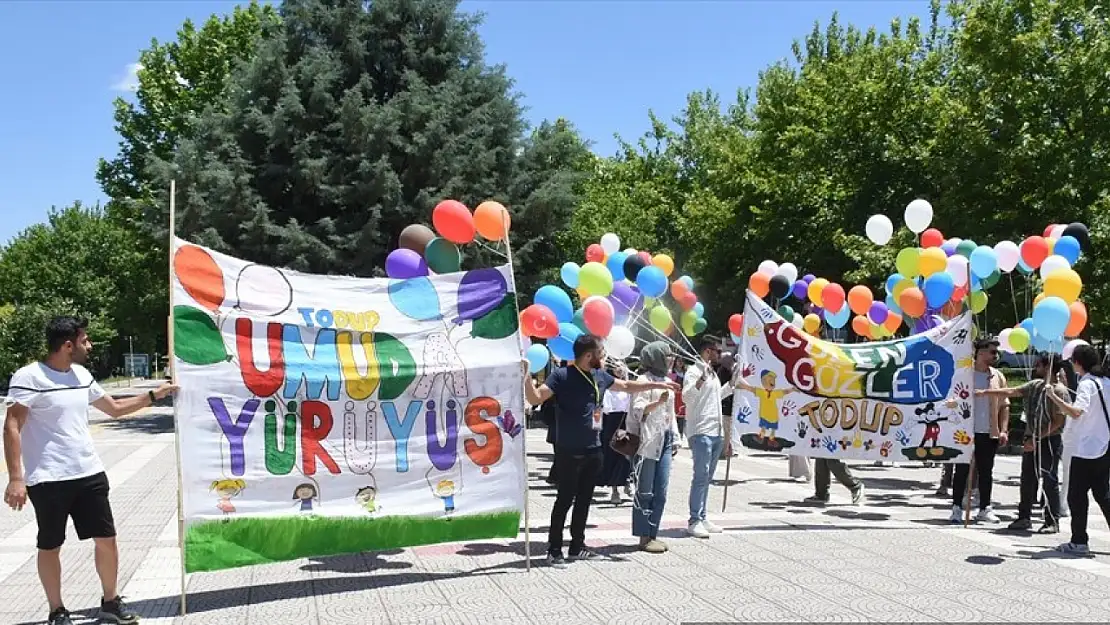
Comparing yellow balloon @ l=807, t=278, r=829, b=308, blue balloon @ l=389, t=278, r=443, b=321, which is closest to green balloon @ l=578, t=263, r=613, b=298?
blue balloon @ l=389, t=278, r=443, b=321

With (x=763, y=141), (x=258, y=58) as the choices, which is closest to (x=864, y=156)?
Result: (x=763, y=141)

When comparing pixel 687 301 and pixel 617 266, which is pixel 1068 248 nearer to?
pixel 687 301

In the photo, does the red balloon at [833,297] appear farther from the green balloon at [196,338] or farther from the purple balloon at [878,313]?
the green balloon at [196,338]

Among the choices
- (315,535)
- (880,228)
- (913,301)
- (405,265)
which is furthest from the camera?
(880,228)

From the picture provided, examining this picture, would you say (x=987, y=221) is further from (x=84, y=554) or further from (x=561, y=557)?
(x=84, y=554)

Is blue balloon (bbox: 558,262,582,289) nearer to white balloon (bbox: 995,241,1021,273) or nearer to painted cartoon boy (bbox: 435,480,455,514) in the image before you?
painted cartoon boy (bbox: 435,480,455,514)

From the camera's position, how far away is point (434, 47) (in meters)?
24.6

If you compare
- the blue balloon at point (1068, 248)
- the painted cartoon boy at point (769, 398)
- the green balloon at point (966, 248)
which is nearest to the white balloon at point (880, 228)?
the green balloon at point (966, 248)

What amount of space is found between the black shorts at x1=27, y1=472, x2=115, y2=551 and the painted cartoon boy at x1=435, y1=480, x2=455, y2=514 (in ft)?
7.38

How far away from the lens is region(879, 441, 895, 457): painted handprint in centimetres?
972

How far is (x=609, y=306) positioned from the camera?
923 centimetres

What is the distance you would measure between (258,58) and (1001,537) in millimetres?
19926

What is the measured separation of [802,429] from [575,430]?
345cm

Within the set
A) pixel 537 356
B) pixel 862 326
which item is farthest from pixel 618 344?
pixel 862 326
